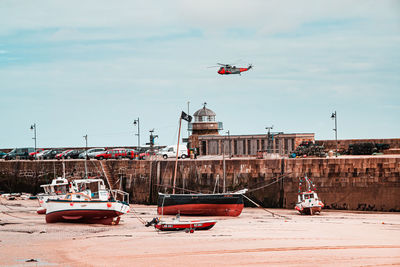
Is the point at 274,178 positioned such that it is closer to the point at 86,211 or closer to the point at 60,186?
the point at 86,211

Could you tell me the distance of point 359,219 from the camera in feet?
110

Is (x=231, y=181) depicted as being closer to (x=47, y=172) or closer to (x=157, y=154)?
(x=157, y=154)

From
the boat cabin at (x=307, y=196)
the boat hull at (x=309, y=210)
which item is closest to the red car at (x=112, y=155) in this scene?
the boat cabin at (x=307, y=196)

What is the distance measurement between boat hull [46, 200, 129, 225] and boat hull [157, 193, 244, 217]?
3943 millimetres

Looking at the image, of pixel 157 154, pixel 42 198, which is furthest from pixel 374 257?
pixel 157 154

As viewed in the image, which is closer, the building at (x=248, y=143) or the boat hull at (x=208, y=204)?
the boat hull at (x=208, y=204)

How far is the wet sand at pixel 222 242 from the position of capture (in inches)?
861

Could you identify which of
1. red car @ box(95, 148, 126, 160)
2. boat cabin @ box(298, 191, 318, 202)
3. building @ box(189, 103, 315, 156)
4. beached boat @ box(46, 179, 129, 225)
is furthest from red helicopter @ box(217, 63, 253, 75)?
beached boat @ box(46, 179, 129, 225)

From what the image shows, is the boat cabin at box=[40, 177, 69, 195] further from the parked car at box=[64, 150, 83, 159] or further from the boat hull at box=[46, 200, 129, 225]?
the parked car at box=[64, 150, 83, 159]

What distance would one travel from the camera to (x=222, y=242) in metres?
25.5

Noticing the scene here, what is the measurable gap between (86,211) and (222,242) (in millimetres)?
9700

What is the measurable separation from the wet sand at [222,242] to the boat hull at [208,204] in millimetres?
870

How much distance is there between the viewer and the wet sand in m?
21.9

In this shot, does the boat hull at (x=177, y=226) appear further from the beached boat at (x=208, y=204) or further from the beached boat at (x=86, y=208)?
the beached boat at (x=208, y=204)
